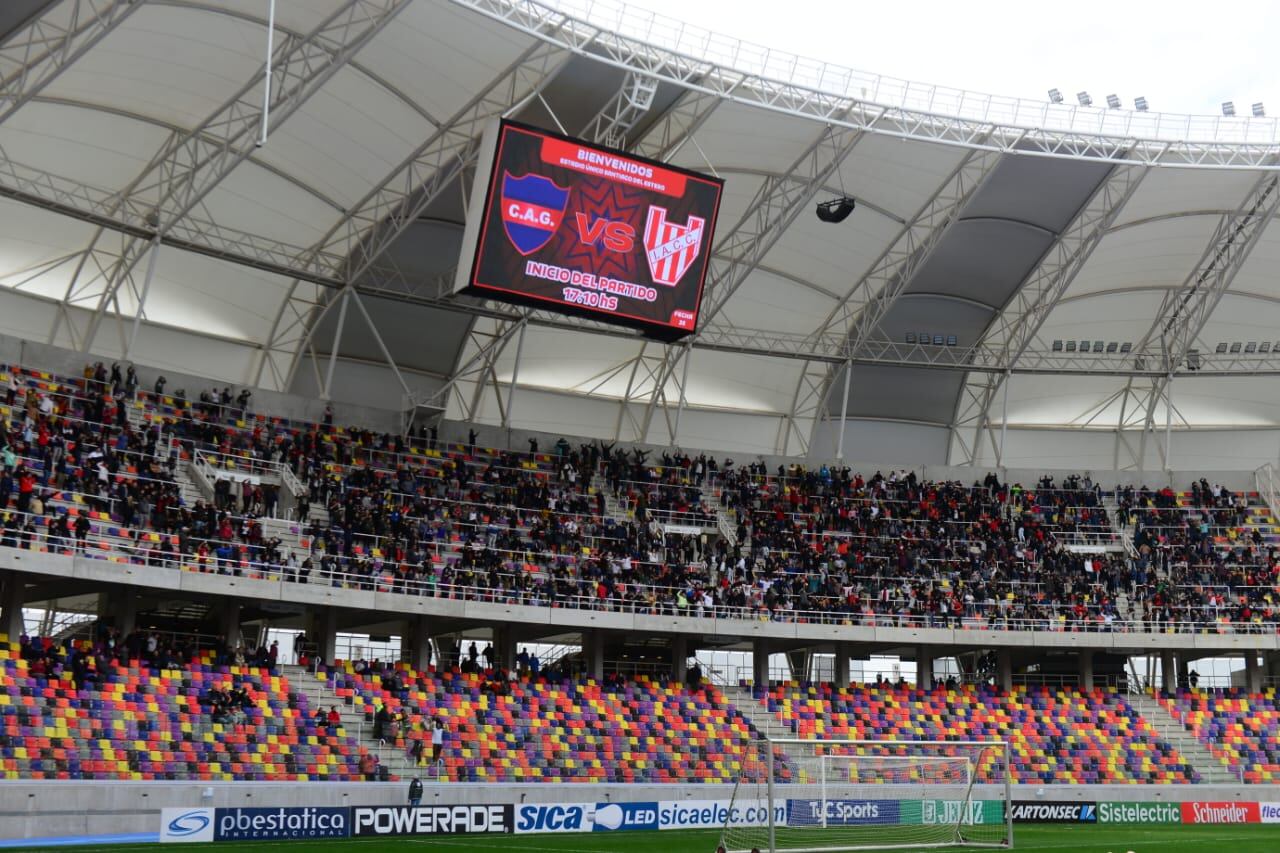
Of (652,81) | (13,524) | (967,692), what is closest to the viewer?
(13,524)

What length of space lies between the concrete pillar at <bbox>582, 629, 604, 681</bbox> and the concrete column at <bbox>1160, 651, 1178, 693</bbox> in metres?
21.2

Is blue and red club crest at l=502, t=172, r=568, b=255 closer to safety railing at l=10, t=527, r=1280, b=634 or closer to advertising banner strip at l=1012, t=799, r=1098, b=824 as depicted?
safety railing at l=10, t=527, r=1280, b=634

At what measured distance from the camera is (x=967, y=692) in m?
49.6

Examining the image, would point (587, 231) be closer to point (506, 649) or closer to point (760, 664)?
point (506, 649)

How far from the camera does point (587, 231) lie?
3925 centimetres

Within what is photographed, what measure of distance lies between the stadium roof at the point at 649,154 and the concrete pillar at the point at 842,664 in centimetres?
1063

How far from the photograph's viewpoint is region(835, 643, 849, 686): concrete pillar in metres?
50.9

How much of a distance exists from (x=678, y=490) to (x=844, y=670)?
908 centimetres

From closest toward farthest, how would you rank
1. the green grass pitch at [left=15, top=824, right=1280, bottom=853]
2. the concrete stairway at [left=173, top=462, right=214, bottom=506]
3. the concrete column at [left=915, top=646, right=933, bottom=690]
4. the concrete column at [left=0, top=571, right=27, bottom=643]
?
1. the green grass pitch at [left=15, top=824, right=1280, bottom=853]
2. the concrete column at [left=0, top=571, right=27, bottom=643]
3. the concrete stairway at [left=173, top=462, right=214, bottom=506]
4. the concrete column at [left=915, top=646, right=933, bottom=690]

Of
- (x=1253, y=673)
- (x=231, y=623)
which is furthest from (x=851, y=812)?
(x=1253, y=673)

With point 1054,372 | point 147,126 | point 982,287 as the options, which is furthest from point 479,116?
point 1054,372

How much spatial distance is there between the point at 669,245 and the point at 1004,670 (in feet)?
70.7

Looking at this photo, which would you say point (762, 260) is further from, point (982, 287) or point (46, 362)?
point (46, 362)

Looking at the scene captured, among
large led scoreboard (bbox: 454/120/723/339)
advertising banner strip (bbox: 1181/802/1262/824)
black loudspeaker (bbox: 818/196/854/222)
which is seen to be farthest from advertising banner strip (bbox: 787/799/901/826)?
black loudspeaker (bbox: 818/196/854/222)
